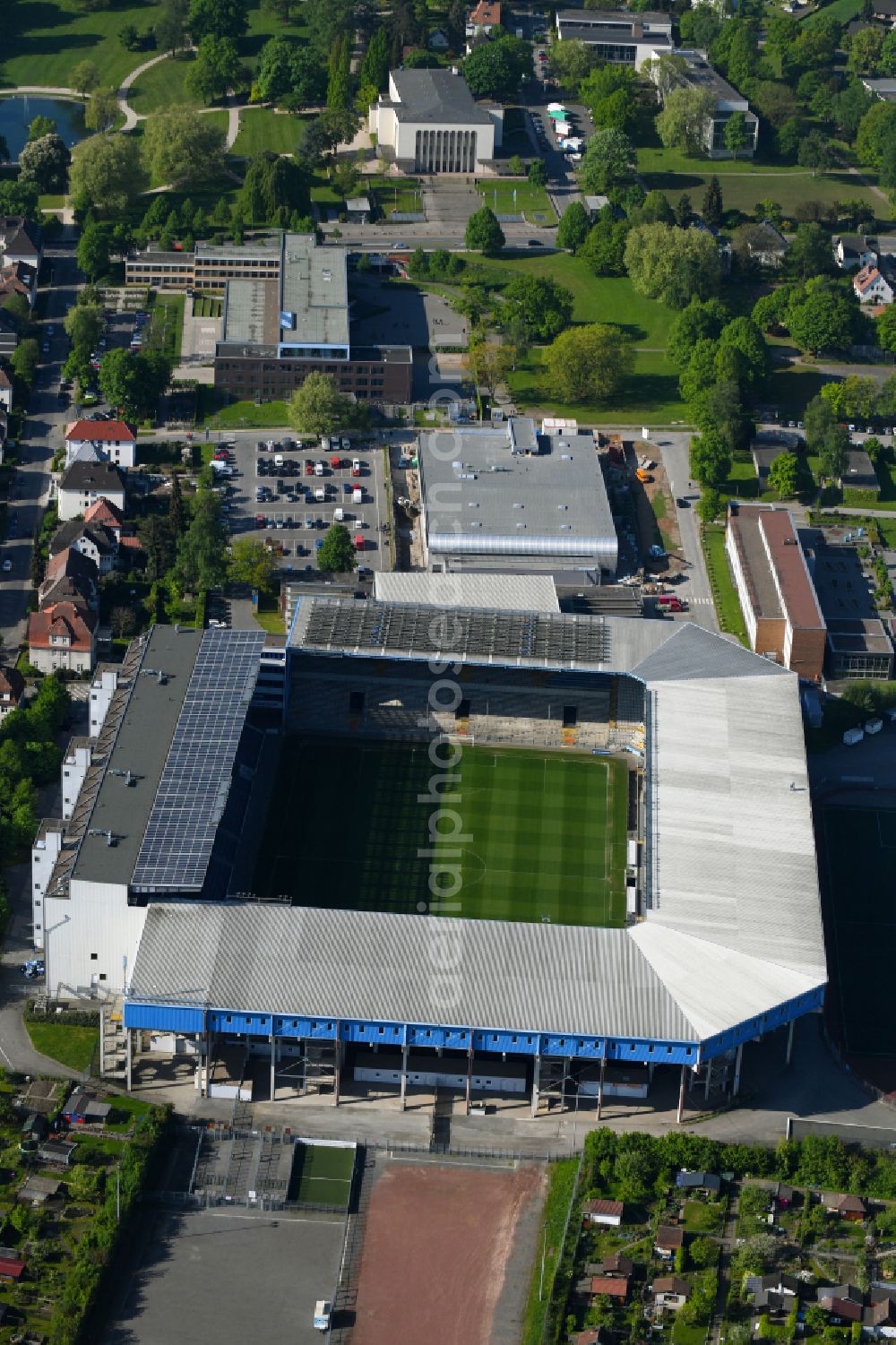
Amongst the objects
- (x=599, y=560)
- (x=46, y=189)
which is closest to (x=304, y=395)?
(x=599, y=560)

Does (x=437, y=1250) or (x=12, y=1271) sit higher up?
(x=12, y=1271)

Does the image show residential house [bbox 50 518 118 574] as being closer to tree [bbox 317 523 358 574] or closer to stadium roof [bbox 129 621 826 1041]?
tree [bbox 317 523 358 574]

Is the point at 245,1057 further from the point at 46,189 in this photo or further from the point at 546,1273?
the point at 46,189

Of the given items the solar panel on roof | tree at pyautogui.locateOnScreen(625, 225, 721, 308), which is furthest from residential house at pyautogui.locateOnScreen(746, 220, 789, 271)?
the solar panel on roof

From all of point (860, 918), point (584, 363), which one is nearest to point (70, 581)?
point (584, 363)

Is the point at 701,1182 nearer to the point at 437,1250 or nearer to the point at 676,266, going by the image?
the point at 437,1250

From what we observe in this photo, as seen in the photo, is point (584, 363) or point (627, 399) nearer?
point (584, 363)
